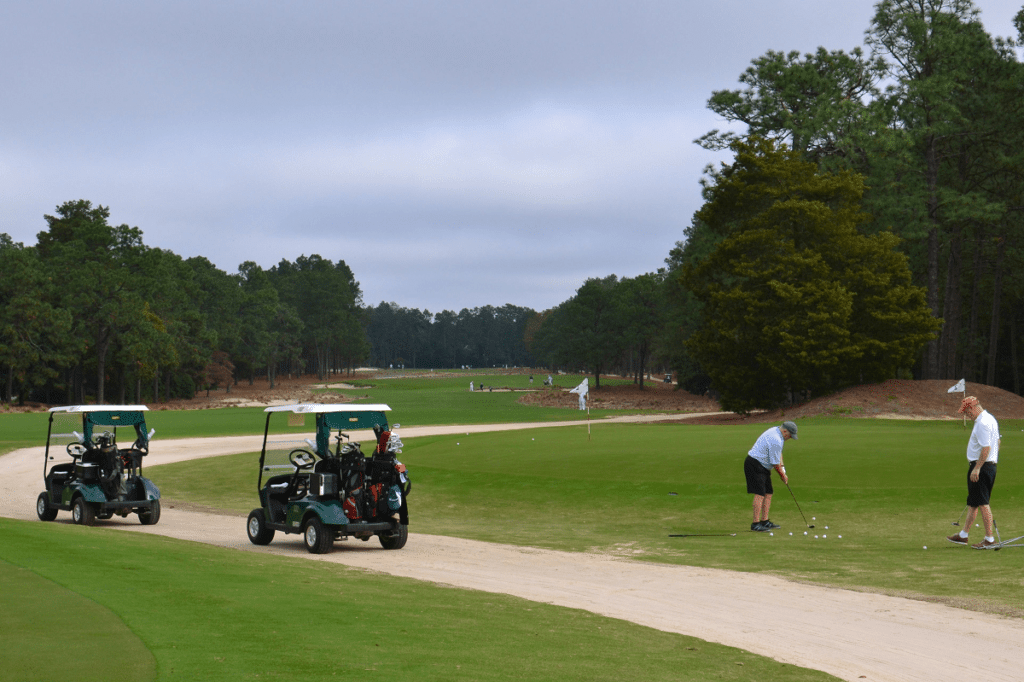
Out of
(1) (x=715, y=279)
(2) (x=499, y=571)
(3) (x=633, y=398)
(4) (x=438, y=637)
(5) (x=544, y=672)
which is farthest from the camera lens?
(3) (x=633, y=398)

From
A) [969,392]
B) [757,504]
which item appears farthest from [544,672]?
[969,392]

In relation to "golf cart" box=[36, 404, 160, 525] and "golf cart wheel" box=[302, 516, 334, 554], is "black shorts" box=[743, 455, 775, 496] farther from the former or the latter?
"golf cart" box=[36, 404, 160, 525]

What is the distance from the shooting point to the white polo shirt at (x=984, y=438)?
14.5 meters

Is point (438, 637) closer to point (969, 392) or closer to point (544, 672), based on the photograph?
Answer: point (544, 672)

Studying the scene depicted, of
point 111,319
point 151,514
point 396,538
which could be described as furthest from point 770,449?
point 111,319

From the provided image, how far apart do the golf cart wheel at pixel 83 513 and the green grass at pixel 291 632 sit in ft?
28.0

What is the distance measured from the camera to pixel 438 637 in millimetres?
8703

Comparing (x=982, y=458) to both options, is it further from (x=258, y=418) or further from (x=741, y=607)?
(x=258, y=418)

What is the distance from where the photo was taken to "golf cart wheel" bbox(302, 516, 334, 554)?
54.0 feet

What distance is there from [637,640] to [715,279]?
1911 inches

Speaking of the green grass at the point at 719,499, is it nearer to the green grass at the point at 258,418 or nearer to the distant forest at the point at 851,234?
the distant forest at the point at 851,234

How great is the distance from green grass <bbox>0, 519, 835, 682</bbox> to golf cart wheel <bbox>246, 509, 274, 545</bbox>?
5374 mm

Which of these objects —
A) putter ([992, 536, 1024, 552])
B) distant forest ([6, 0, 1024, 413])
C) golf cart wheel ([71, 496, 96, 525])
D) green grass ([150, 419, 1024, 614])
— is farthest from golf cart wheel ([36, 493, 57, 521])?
distant forest ([6, 0, 1024, 413])

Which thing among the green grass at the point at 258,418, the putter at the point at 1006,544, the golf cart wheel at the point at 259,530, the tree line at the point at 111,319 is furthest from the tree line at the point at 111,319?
the putter at the point at 1006,544
